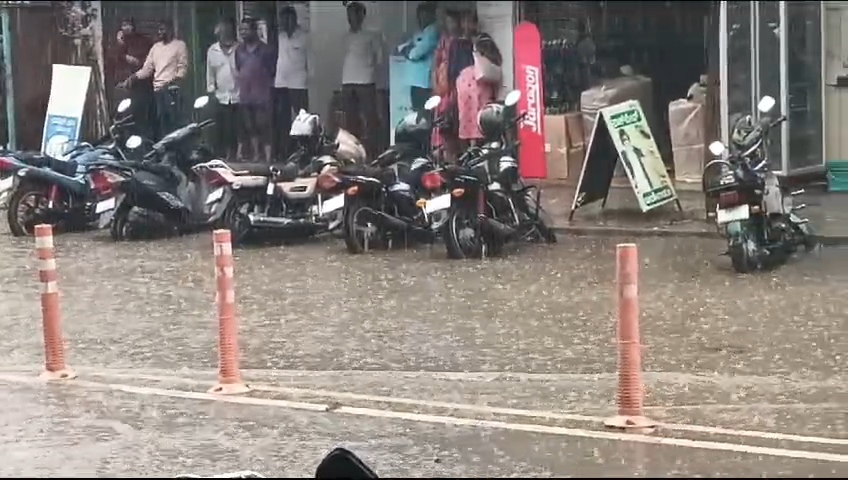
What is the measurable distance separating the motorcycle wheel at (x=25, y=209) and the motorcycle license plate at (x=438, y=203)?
4380mm

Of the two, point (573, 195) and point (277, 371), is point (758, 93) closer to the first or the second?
→ point (573, 195)

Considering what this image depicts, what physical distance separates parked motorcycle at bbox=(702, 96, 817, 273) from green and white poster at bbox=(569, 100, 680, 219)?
7.10ft

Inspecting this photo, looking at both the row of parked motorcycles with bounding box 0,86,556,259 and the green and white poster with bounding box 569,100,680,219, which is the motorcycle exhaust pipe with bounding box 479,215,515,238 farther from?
the green and white poster with bounding box 569,100,680,219

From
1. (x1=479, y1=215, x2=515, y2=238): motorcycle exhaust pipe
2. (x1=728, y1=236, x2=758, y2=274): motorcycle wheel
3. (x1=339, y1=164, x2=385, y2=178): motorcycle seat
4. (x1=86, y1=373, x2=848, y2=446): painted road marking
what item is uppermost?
(x1=339, y1=164, x2=385, y2=178): motorcycle seat

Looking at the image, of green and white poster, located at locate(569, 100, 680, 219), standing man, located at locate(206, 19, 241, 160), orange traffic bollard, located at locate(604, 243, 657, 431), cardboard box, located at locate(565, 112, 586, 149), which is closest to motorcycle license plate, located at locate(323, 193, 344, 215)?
green and white poster, located at locate(569, 100, 680, 219)

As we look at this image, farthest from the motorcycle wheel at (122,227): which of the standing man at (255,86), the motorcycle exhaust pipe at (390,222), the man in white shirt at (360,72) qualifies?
the man in white shirt at (360,72)

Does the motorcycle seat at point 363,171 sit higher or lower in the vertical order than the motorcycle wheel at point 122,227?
higher

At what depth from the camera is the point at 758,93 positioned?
1764cm

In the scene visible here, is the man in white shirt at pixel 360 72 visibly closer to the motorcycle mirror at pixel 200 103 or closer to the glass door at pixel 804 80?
the motorcycle mirror at pixel 200 103

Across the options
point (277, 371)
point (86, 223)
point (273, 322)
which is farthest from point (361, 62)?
point (277, 371)

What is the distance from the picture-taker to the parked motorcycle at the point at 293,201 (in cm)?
1485

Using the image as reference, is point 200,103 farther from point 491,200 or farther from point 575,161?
point 491,200

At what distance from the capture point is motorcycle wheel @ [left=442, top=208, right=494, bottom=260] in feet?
45.2

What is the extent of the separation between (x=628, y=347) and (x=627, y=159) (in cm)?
844
